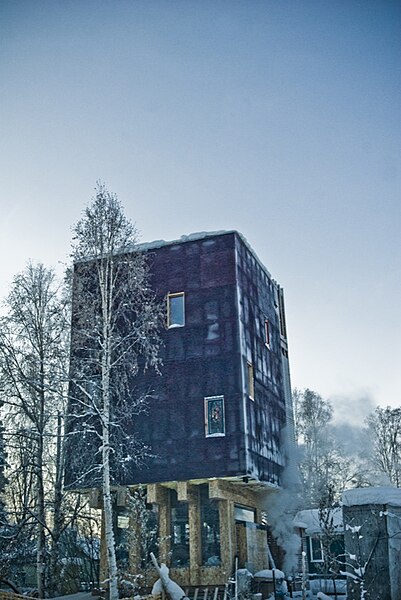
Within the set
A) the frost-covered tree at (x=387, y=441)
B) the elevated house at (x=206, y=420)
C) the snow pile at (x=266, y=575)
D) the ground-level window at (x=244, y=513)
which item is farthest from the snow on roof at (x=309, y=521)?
the frost-covered tree at (x=387, y=441)

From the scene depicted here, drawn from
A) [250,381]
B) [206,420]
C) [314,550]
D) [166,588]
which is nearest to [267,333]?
[250,381]

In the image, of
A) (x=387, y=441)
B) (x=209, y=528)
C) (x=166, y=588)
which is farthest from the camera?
(x=387, y=441)

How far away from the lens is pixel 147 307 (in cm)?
2289

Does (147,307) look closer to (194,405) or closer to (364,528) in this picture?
(194,405)

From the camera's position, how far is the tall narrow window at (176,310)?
24797 millimetres

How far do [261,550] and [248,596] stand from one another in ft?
14.7

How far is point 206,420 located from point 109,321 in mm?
4906

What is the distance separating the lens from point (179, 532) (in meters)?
23.8

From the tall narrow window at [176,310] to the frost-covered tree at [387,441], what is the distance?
24838 mm

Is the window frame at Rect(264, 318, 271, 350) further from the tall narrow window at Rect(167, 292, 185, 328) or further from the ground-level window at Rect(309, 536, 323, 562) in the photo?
the ground-level window at Rect(309, 536, 323, 562)

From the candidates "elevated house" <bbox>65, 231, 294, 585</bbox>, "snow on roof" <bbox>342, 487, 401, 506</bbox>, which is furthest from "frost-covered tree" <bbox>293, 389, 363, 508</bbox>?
"snow on roof" <bbox>342, 487, 401, 506</bbox>

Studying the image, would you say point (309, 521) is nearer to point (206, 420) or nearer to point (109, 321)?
point (206, 420)

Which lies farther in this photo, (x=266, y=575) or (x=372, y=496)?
(x=266, y=575)

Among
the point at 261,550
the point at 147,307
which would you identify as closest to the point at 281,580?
the point at 261,550
